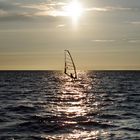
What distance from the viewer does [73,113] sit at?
46.9 meters

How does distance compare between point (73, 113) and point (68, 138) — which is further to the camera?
point (73, 113)

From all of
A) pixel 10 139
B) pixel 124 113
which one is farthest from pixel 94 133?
pixel 124 113

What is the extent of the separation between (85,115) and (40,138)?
13.8m

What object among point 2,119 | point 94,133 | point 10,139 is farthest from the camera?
point 2,119

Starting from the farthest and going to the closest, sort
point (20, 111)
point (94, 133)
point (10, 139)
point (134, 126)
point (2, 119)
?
point (20, 111) < point (2, 119) < point (134, 126) < point (94, 133) < point (10, 139)

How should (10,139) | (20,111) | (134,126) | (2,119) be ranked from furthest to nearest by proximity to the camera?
1. (20,111)
2. (2,119)
3. (134,126)
4. (10,139)

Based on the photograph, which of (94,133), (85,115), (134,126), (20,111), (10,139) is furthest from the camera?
(20,111)

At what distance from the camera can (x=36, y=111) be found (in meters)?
48.8

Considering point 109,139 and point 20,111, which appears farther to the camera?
point 20,111

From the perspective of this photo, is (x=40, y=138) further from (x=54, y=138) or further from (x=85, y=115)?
(x=85, y=115)

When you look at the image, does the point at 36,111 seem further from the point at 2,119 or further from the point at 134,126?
the point at 134,126

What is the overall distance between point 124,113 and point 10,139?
60.2 ft

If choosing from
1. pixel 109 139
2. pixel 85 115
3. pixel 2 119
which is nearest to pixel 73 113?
pixel 85 115

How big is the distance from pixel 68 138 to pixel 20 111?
55.6 feet
